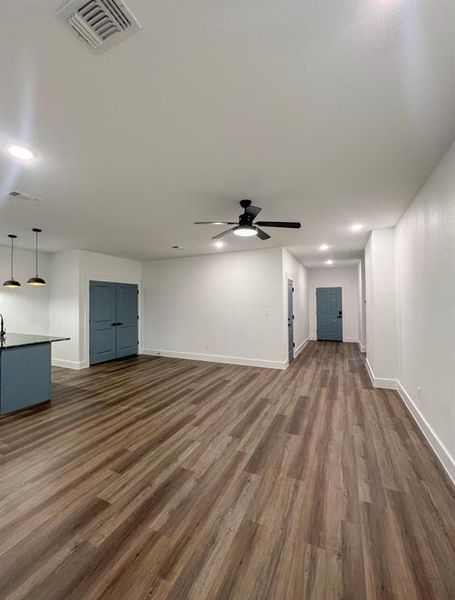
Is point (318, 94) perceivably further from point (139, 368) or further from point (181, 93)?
point (139, 368)

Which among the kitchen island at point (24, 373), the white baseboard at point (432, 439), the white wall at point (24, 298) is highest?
the white wall at point (24, 298)

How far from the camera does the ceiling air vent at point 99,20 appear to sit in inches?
44.6

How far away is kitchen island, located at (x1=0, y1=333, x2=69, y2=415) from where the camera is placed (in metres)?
3.65

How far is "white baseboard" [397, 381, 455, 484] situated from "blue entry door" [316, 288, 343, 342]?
6209 millimetres

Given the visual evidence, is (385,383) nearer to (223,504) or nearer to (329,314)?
(223,504)

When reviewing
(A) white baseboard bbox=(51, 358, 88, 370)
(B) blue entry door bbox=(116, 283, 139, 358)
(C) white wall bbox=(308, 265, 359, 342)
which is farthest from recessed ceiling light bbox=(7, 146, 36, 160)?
(C) white wall bbox=(308, 265, 359, 342)

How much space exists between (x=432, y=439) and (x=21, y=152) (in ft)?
15.8

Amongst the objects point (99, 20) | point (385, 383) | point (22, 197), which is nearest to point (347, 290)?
point (385, 383)

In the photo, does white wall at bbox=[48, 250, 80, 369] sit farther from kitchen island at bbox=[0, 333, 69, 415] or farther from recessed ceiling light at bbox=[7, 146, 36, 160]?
recessed ceiling light at bbox=[7, 146, 36, 160]

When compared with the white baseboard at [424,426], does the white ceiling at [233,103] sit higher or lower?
higher

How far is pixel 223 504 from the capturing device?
1970mm

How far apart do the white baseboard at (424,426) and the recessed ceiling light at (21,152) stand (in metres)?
4.53

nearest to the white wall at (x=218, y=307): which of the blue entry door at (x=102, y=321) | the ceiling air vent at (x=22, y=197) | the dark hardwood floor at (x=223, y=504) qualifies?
the blue entry door at (x=102, y=321)

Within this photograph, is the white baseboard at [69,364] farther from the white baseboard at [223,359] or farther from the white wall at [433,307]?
the white wall at [433,307]
